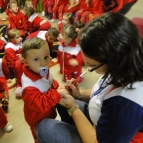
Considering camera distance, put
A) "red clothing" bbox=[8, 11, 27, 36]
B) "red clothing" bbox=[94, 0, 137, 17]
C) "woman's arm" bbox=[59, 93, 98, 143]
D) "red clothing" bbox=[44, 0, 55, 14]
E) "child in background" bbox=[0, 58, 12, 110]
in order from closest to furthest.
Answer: "woman's arm" bbox=[59, 93, 98, 143], "child in background" bbox=[0, 58, 12, 110], "red clothing" bbox=[94, 0, 137, 17], "red clothing" bbox=[8, 11, 27, 36], "red clothing" bbox=[44, 0, 55, 14]

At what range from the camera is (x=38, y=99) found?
1.04 m

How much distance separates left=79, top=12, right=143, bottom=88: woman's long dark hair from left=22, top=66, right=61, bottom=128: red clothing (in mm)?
416

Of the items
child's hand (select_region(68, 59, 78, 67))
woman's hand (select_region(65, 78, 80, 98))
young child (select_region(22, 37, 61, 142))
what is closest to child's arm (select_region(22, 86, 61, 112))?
young child (select_region(22, 37, 61, 142))

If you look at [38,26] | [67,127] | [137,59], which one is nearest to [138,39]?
[137,59]

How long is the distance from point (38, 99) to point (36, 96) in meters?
0.02

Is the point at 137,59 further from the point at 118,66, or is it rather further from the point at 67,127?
the point at 67,127

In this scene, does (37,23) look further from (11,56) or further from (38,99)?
(38,99)

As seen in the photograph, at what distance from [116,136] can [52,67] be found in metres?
1.75

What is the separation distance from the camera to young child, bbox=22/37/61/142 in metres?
1.04

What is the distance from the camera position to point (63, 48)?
2.06 meters

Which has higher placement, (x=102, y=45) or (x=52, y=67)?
(x=102, y=45)

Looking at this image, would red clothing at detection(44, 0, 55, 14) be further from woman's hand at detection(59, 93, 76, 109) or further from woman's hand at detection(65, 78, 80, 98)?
woman's hand at detection(59, 93, 76, 109)

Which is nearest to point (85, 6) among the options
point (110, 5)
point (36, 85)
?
point (110, 5)

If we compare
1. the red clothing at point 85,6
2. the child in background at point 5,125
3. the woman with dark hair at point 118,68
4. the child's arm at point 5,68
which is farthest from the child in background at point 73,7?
the woman with dark hair at point 118,68
